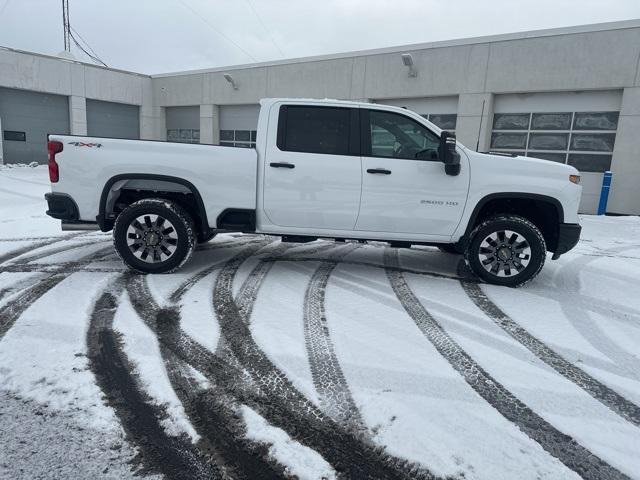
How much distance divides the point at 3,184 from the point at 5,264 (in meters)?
11.2

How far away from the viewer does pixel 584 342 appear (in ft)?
12.6

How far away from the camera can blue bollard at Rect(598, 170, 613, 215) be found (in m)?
12.9

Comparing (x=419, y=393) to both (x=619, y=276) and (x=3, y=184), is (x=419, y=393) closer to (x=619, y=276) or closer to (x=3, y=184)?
(x=619, y=276)

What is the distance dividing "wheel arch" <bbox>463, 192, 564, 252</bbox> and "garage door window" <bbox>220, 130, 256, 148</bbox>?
683 inches

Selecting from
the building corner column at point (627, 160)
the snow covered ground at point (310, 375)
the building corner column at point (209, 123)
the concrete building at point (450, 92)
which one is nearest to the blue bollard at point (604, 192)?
the building corner column at point (627, 160)

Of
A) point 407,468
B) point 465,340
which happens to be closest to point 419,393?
point 407,468

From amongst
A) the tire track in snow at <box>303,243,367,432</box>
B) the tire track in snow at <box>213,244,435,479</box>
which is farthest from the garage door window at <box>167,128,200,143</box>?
the tire track in snow at <box>213,244,435,479</box>

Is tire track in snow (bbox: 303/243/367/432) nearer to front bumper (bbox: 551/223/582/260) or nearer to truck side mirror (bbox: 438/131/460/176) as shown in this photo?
truck side mirror (bbox: 438/131/460/176)

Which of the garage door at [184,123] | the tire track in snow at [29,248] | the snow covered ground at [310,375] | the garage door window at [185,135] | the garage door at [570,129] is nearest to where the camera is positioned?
the snow covered ground at [310,375]

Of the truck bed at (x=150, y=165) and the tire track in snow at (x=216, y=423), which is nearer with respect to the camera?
the tire track in snow at (x=216, y=423)

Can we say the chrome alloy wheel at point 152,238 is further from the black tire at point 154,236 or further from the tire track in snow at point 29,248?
the tire track in snow at point 29,248

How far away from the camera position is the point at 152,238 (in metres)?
5.14

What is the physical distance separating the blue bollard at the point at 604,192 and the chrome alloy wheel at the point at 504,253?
32.5 ft

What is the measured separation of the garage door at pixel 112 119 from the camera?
24.1 m
